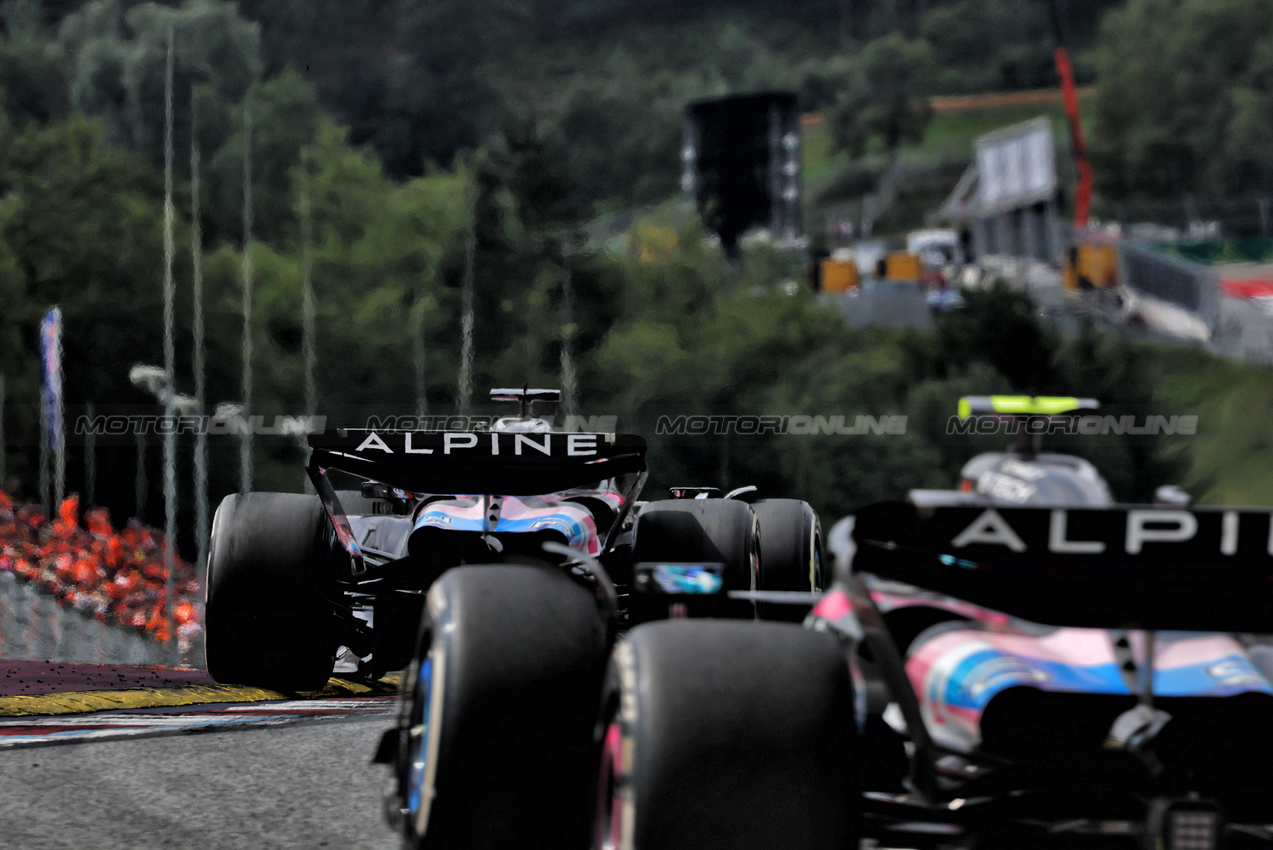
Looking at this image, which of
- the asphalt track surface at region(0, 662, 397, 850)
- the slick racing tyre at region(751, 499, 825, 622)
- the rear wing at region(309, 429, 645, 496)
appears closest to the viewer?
the asphalt track surface at region(0, 662, 397, 850)

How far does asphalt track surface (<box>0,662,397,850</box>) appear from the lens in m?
5.15

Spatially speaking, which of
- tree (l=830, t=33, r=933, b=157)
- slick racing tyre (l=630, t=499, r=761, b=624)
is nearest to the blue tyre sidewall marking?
slick racing tyre (l=630, t=499, r=761, b=624)

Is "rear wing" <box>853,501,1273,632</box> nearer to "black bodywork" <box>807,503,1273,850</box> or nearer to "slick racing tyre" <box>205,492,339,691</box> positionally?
"black bodywork" <box>807,503,1273,850</box>

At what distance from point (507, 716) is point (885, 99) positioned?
15585 cm

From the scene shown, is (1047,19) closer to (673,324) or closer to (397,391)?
(673,324)

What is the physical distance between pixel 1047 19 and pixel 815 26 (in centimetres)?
2830

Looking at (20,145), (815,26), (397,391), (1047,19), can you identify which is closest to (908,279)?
(397,391)

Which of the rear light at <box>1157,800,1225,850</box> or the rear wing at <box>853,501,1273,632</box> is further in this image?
the rear wing at <box>853,501,1273,632</box>

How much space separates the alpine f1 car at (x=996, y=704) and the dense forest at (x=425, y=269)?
38909mm

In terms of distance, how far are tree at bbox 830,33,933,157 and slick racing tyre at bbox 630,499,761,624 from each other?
14540 centimetres

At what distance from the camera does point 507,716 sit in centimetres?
366

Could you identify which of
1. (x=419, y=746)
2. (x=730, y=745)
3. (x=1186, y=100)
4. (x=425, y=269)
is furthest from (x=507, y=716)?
(x=1186, y=100)

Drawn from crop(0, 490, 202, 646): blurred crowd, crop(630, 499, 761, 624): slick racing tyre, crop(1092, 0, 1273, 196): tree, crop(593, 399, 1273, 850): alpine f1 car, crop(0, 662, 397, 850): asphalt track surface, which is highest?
crop(1092, 0, 1273, 196): tree

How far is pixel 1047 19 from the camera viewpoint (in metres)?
173
